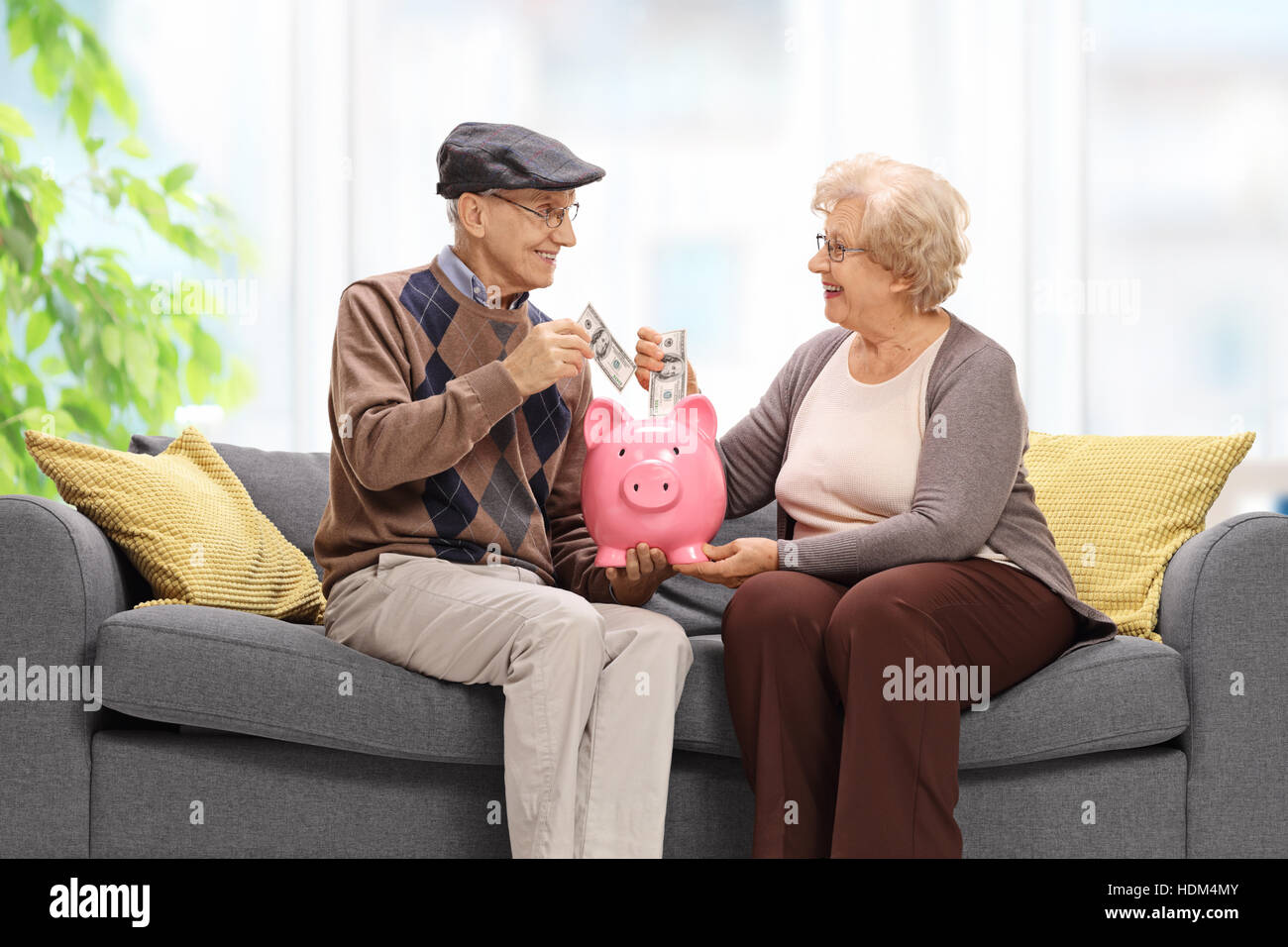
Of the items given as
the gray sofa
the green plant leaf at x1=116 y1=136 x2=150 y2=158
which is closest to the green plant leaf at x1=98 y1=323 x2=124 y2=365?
the green plant leaf at x1=116 y1=136 x2=150 y2=158

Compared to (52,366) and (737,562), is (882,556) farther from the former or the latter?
(52,366)

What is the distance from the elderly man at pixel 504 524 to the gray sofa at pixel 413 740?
0.09m

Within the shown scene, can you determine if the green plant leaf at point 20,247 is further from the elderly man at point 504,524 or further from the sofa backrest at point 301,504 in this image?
the elderly man at point 504,524

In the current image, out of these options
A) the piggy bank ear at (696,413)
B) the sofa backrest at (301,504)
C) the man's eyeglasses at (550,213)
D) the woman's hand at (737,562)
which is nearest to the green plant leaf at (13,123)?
the sofa backrest at (301,504)

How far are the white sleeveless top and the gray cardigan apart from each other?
27 millimetres

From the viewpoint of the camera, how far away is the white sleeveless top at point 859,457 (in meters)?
1.66

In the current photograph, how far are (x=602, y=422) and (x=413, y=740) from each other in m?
0.52

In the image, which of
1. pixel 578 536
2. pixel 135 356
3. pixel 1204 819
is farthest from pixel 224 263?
pixel 1204 819

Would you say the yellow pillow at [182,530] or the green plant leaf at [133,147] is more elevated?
the green plant leaf at [133,147]

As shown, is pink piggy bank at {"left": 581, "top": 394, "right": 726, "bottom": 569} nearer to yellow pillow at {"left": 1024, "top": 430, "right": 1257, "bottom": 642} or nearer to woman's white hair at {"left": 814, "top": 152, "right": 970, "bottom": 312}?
woman's white hair at {"left": 814, "top": 152, "right": 970, "bottom": 312}

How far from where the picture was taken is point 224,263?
2.98m

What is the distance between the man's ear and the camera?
5.62ft

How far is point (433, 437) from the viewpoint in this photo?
4.97ft
